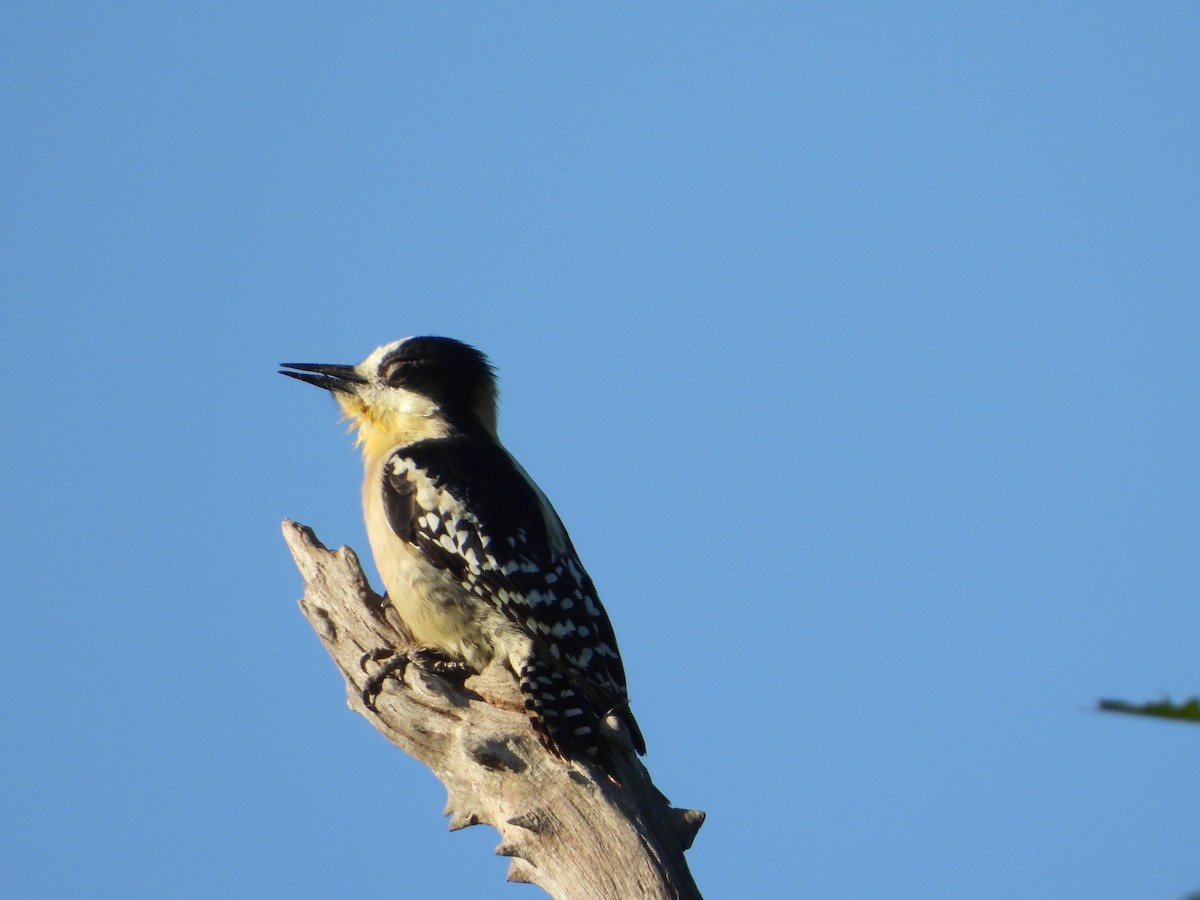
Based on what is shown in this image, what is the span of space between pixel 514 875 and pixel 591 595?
66.7 inches

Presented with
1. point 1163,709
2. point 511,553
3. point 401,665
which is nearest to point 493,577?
point 511,553

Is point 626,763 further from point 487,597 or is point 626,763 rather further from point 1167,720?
point 1167,720

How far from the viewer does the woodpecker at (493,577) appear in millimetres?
5516

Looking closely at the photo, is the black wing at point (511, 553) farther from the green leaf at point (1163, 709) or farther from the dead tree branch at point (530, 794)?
the green leaf at point (1163, 709)

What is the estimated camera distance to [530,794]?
4918mm

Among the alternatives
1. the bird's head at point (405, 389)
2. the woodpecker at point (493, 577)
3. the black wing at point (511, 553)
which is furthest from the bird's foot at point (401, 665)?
the bird's head at point (405, 389)

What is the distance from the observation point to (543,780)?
4.94m

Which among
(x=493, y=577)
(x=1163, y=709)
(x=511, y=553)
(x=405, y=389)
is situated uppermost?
(x=405, y=389)

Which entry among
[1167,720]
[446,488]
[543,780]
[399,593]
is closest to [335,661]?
[399,593]

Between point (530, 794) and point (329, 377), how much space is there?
348cm

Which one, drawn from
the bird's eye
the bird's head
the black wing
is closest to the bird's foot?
the black wing

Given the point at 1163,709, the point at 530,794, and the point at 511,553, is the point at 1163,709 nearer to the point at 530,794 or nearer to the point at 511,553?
the point at 530,794

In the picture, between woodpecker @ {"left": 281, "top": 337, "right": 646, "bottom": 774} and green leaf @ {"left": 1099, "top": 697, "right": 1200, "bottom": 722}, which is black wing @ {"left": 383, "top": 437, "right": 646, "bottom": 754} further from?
green leaf @ {"left": 1099, "top": 697, "right": 1200, "bottom": 722}

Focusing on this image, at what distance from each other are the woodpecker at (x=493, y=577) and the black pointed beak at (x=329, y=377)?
0.47 metres
